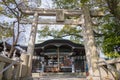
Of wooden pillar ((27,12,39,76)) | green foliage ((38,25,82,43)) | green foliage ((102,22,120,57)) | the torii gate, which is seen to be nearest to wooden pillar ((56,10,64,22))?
the torii gate

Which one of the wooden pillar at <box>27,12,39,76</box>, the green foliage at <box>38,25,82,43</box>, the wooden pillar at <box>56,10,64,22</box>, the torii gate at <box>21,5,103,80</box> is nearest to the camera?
the wooden pillar at <box>27,12,39,76</box>

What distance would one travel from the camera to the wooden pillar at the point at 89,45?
693cm

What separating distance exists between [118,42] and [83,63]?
240 inches

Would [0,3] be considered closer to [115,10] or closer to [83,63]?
[115,10]

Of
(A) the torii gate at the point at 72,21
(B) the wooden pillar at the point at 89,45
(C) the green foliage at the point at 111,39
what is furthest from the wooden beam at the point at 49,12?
(C) the green foliage at the point at 111,39

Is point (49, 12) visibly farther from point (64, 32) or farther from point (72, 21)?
point (64, 32)

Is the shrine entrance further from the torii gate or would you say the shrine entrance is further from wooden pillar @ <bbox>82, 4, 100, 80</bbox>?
wooden pillar @ <bbox>82, 4, 100, 80</bbox>

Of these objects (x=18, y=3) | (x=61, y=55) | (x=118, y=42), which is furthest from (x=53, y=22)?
(x=61, y=55)

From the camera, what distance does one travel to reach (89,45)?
7.51 meters

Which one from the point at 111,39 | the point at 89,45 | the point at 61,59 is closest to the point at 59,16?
the point at 89,45

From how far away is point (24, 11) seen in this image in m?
8.17

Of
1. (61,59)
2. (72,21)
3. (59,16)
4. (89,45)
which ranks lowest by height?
(61,59)

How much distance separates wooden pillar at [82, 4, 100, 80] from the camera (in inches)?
273

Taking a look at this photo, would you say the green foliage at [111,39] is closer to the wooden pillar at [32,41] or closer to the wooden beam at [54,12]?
the wooden beam at [54,12]
